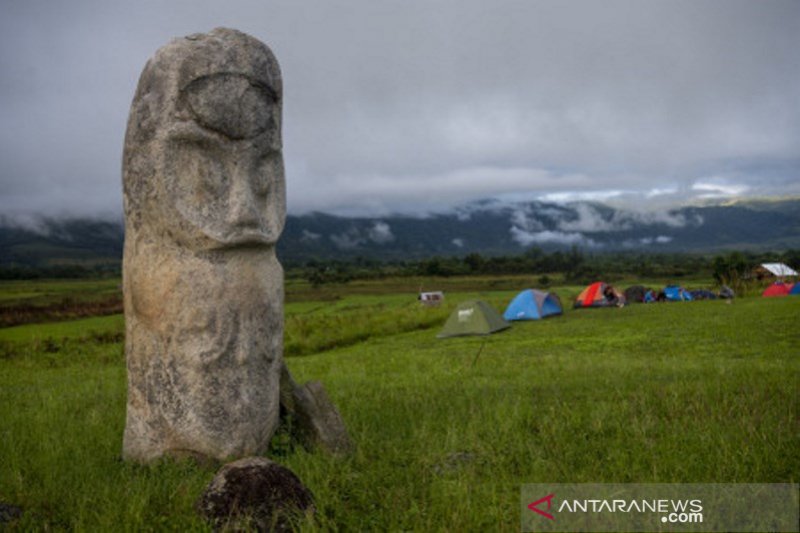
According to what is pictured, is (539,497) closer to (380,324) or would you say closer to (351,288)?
(380,324)

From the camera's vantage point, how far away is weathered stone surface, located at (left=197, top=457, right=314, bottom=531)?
558 cm

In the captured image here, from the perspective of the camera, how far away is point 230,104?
7.62m

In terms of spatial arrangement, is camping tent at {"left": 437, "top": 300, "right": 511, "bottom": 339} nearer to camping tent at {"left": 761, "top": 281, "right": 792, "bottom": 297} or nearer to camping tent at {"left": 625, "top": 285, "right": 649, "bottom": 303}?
camping tent at {"left": 625, "top": 285, "right": 649, "bottom": 303}

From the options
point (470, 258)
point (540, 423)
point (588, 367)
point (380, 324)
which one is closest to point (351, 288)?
point (470, 258)

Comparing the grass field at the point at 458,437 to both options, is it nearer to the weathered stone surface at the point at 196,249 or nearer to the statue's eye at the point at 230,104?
the weathered stone surface at the point at 196,249

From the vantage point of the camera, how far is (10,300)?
4309 centimetres

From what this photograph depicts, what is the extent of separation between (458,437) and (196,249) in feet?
13.0

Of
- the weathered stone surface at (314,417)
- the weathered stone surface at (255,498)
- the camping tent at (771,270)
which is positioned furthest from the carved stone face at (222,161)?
the camping tent at (771,270)

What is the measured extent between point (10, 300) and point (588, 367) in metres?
41.4

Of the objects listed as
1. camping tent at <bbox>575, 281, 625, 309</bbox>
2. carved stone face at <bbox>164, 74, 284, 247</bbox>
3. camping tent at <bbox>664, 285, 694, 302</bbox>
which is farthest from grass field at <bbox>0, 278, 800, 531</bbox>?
camping tent at <bbox>664, 285, 694, 302</bbox>

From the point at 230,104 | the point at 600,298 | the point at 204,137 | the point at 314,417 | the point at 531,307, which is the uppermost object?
the point at 230,104

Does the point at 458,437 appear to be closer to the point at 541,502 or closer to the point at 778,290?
the point at 541,502

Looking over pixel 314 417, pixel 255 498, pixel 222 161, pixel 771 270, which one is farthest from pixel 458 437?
pixel 771 270

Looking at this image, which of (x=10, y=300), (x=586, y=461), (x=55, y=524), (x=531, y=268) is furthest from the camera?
(x=531, y=268)
